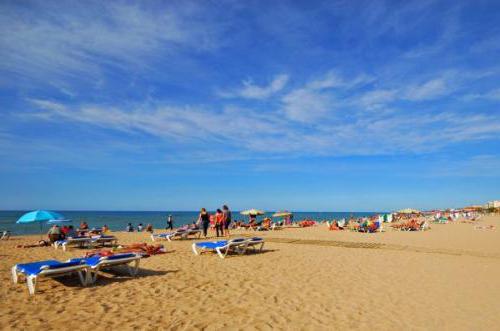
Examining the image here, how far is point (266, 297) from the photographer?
640 cm

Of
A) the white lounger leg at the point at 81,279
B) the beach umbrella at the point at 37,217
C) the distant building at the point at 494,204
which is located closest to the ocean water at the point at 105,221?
the beach umbrella at the point at 37,217

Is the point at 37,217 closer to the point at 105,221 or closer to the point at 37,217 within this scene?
the point at 37,217

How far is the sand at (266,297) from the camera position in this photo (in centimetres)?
512

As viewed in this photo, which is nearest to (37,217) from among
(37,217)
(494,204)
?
(37,217)

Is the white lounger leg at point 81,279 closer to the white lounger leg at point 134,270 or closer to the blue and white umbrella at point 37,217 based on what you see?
the white lounger leg at point 134,270

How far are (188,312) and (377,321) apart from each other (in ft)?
9.58

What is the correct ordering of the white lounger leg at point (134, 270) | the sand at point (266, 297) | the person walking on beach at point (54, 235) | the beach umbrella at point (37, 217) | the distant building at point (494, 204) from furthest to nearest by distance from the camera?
the distant building at point (494, 204)
the person walking on beach at point (54, 235)
the beach umbrella at point (37, 217)
the white lounger leg at point (134, 270)
the sand at point (266, 297)

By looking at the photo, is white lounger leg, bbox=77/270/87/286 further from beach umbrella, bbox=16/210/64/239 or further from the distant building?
the distant building

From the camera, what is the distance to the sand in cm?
512

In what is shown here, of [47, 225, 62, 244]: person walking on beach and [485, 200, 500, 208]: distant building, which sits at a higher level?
[485, 200, 500, 208]: distant building

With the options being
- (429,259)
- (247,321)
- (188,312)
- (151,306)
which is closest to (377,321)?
(247,321)

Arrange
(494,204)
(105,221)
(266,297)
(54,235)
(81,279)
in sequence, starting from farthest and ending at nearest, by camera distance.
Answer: (494,204), (105,221), (54,235), (81,279), (266,297)

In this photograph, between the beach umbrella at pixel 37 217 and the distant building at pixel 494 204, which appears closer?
the beach umbrella at pixel 37 217

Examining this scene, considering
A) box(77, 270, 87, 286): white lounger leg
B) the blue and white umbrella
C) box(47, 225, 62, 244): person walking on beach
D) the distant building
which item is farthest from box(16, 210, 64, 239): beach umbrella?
the distant building
